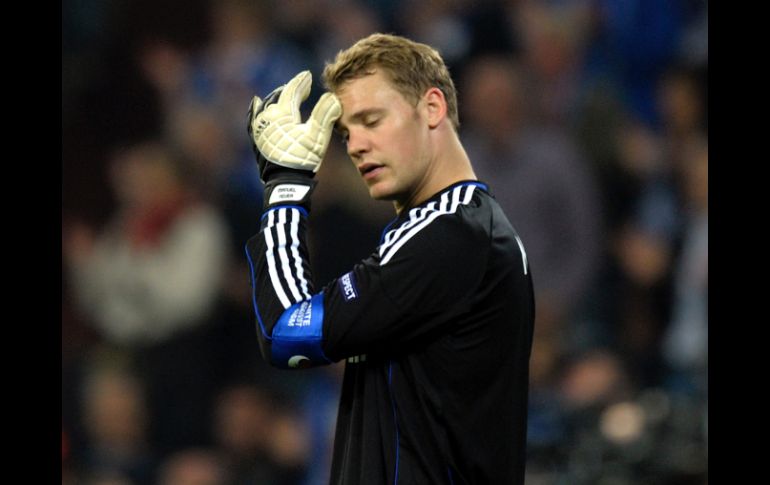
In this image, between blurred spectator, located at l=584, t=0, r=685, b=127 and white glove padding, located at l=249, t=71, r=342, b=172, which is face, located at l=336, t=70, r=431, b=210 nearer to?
white glove padding, located at l=249, t=71, r=342, b=172

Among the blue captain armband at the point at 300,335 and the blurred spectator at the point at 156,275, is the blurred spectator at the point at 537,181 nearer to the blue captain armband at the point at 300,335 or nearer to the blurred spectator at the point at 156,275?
the blurred spectator at the point at 156,275

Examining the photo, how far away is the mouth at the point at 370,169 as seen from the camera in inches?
86.7

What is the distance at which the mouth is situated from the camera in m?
2.20

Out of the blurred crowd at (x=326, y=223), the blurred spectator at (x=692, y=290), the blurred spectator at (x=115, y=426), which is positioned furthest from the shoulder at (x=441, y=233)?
the blurred spectator at (x=692, y=290)

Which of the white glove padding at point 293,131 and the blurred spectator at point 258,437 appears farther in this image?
the blurred spectator at point 258,437

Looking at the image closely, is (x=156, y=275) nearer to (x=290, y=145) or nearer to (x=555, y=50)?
(x=555, y=50)

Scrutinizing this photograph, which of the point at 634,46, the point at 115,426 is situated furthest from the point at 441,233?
the point at 634,46

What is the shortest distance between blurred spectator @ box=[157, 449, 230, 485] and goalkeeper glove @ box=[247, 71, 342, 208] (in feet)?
7.66

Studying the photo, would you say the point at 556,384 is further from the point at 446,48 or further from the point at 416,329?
the point at 416,329

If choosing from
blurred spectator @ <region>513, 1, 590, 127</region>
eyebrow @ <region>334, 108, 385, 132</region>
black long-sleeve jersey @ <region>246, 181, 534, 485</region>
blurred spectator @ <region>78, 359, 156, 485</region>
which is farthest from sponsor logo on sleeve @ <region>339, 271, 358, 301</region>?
blurred spectator @ <region>513, 1, 590, 127</region>

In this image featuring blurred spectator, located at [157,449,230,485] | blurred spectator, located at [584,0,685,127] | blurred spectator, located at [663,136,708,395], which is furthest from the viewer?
blurred spectator, located at [584,0,685,127]

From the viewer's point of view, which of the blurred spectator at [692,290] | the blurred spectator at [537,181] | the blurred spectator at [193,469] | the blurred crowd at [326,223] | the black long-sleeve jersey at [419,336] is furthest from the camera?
the blurred spectator at [692,290]

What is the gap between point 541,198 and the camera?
4570 mm
